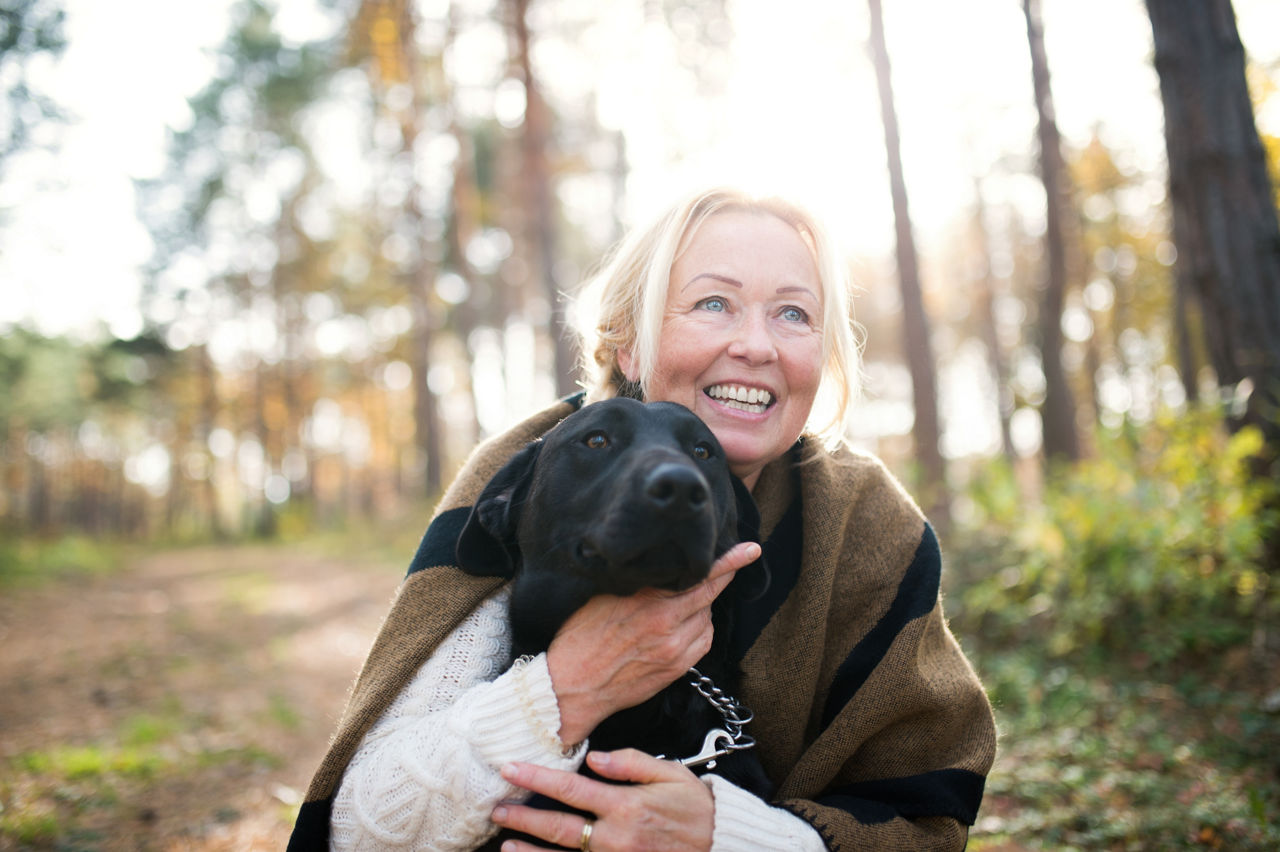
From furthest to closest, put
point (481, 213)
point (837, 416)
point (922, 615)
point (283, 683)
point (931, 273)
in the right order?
point (931, 273), point (481, 213), point (283, 683), point (837, 416), point (922, 615)

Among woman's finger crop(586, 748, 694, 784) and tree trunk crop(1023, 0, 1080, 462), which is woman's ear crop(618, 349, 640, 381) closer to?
woman's finger crop(586, 748, 694, 784)

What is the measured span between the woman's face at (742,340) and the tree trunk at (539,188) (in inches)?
356

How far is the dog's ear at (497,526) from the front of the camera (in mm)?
1928

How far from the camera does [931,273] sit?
74.0ft

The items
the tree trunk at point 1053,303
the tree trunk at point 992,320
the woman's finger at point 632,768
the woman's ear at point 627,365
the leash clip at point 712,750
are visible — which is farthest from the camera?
the tree trunk at point 992,320

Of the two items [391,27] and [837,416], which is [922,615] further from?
[391,27]

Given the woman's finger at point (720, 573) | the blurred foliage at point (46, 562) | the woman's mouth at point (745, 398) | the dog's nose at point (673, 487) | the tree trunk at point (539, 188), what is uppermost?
the tree trunk at point (539, 188)

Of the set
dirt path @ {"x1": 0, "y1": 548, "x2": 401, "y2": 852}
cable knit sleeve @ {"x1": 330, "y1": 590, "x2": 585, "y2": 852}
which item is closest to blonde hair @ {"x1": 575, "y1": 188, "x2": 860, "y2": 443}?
cable knit sleeve @ {"x1": 330, "y1": 590, "x2": 585, "y2": 852}

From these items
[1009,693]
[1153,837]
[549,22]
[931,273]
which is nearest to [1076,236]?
[931,273]

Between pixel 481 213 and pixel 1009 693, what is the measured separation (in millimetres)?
16233

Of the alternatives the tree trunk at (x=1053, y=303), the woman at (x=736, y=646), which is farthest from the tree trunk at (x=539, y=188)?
the woman at (x=736, y=646)

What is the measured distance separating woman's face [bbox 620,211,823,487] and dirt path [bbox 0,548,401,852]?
8.85 feet

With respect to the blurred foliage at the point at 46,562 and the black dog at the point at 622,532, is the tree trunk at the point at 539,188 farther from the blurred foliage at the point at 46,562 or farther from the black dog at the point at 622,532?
the black dog at the point at 622,532

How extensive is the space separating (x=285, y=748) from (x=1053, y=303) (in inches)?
379
